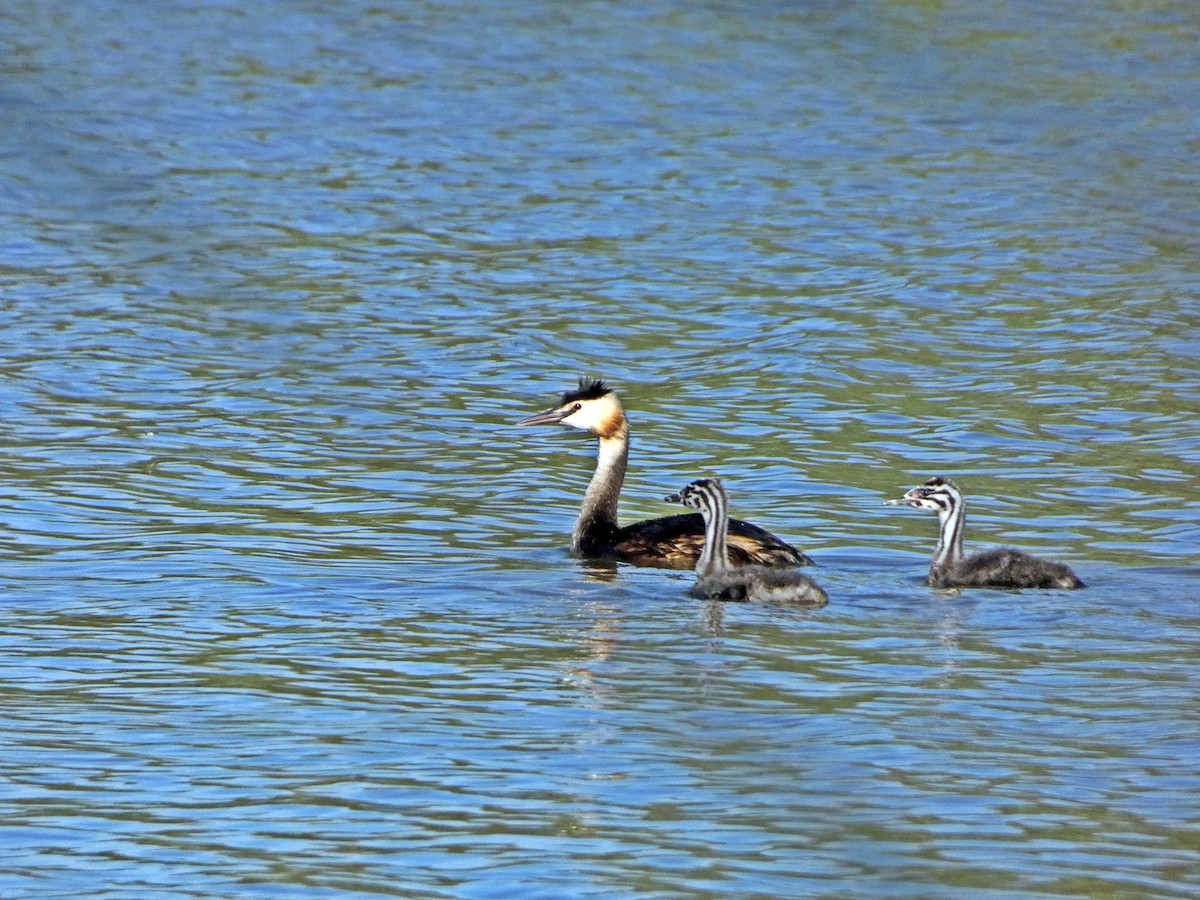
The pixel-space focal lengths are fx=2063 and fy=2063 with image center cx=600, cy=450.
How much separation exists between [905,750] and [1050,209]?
50.0 ft

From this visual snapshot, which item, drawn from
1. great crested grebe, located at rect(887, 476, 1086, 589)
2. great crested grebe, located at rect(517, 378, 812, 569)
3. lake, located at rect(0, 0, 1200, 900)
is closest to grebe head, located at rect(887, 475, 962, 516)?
great crested grebe, located at rect(887, 476, 1086, 589)

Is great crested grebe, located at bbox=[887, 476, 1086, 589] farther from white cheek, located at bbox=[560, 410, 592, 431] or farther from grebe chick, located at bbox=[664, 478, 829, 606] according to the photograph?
white cheek, located at bbox=[560, 410, 592, 431]

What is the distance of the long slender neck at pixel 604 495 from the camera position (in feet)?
39.3

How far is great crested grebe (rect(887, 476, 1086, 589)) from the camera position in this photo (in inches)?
404

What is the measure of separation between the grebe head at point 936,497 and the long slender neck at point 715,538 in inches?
41.1

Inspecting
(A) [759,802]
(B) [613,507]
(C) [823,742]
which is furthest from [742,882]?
(B) [613,507]

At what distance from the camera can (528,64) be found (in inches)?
1128

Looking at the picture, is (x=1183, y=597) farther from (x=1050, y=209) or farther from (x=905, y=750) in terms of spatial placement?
(x=1050, y=209)

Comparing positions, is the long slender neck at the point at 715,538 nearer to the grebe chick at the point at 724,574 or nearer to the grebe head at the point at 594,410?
the grebe chick at the point at 724,574

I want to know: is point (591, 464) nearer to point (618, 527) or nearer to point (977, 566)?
point (618, 527)

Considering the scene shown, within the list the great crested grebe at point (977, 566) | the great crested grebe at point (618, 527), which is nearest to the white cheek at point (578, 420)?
the great crested grebe at point (618, 527)

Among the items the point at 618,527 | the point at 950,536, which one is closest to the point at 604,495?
the point at 618,527

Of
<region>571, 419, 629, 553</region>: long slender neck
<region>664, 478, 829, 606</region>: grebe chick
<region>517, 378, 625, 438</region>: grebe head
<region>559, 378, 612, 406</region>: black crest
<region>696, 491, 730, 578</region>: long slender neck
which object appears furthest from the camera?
<region>559, 378, 612, 406</region>: black crest

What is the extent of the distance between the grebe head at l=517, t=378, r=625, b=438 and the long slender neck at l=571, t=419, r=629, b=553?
0.15 feet
